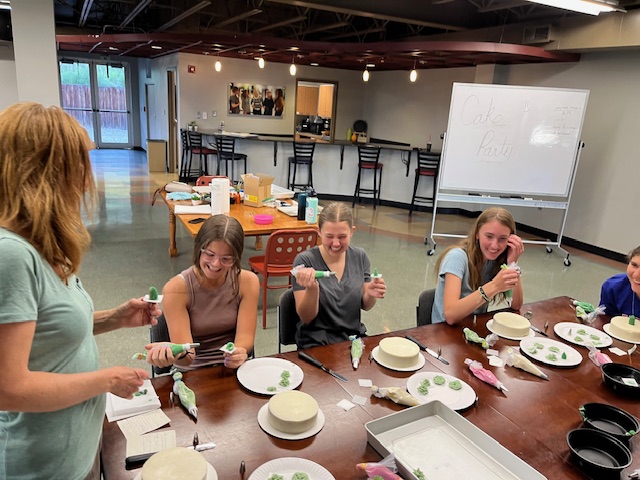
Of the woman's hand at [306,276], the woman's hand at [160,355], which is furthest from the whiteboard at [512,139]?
the woman's hand at [160,355]

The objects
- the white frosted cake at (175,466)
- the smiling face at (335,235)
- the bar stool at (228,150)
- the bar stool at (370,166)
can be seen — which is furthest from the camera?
the bar stool at (228,150)

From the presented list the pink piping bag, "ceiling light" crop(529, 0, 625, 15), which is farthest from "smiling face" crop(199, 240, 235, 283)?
"ceiling light" crop(529, 0, 625, 15)

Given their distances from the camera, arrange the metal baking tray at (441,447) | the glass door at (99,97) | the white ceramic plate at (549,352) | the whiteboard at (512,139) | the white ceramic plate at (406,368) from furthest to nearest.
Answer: the glass door at (99,97), the whiteboard at (512,139), the white ceramic plate at (549,352), the white ceramic plate at (406,368), the metal baking tray at (441,447)

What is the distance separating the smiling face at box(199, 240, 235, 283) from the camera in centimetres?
179

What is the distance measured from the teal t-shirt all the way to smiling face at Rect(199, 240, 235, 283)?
702 millimetres

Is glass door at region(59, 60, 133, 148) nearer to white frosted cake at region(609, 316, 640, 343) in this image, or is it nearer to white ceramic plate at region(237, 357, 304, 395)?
white ceramic plate at region(237, 357, 304, 395)

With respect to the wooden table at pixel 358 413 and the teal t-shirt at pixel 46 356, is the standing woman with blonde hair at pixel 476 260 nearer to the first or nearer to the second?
the wooden table at pixel 358 413

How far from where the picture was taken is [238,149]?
28.0 feet

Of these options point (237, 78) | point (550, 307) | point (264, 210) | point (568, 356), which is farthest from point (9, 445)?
point (237, 78)

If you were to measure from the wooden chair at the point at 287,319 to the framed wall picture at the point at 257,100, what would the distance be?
856cm

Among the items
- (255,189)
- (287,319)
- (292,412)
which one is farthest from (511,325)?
(255,189)

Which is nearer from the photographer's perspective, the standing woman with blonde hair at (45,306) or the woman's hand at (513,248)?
A: the standing woman with blonde hair at (45,306)

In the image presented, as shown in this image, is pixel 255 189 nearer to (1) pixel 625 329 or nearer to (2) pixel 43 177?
(1) pixel 625 329

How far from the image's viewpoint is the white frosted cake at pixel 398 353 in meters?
1.66
